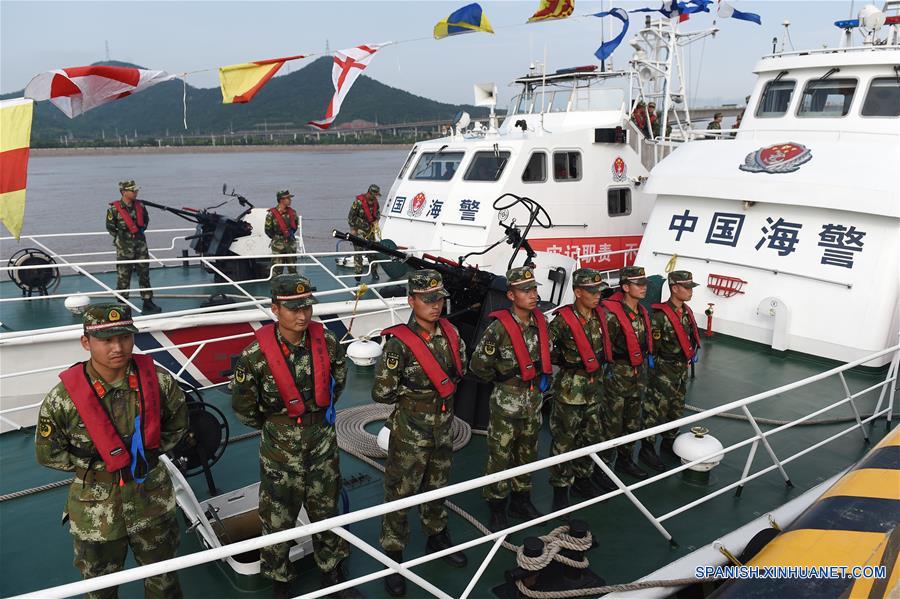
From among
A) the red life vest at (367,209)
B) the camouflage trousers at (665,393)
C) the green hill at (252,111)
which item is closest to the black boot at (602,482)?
the camouflage trousers at (665,393)

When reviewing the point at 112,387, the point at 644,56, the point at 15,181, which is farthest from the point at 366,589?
the point at 644,56

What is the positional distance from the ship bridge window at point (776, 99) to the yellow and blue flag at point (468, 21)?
3.58m

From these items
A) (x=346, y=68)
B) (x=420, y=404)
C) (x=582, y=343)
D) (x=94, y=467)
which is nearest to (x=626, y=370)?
(x=582, y=343)

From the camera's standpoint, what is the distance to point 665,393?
14.8 feet

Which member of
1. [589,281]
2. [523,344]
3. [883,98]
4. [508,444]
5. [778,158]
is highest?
[883,98]

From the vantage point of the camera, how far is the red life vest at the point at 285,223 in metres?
8.59

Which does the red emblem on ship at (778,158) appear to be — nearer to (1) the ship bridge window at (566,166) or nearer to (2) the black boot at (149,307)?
(1) the ship bridge window at (566,166)

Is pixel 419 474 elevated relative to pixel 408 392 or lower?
lower

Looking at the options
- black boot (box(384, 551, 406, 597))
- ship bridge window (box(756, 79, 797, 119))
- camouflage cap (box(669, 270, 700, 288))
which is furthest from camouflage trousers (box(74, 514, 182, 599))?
ship bridge window (box(756, 79, 797, 119))

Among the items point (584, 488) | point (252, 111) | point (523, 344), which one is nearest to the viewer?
point (523, 344)

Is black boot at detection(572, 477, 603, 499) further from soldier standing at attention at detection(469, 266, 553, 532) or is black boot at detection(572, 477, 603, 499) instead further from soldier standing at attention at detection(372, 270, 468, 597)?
soldier standing at attention at detection(372, 270, 468, 597)

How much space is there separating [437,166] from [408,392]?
6201 millimetres

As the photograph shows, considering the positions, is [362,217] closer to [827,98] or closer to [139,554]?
[827,98]

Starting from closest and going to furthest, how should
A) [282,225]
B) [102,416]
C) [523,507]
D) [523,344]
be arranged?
[102,416]
[523,344]
[523,507]
[282,225]
